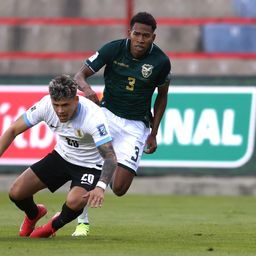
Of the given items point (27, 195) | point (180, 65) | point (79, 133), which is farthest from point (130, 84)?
point (180, 65)

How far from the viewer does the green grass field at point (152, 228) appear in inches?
369

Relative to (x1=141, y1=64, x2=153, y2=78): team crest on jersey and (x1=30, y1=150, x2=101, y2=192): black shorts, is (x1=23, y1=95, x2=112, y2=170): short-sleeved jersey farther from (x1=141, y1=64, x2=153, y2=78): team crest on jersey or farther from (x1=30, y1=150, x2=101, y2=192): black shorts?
(x1=141, y1=64, x2=153, y2=78): team crest on jersey

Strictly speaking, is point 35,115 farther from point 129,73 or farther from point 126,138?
point 126,138

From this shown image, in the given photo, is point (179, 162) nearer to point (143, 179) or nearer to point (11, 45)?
point (143, 179)

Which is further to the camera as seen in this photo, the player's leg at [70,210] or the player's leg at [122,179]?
the player's leg at [122,179]

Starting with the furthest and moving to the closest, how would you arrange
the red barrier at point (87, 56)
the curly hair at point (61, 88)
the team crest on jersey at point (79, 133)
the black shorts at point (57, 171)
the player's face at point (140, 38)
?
the red barrier at point (87, 56), the player's face at point (140, 38), the black shorts at point (57, 171), the team crest on jersey at point (79, 133), the curly hair at point (61, 88)

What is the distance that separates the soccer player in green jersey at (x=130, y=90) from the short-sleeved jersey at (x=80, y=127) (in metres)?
1.28

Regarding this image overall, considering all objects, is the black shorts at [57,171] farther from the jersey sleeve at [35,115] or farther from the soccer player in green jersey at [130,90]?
the soccer player in green jersey at [130,90]

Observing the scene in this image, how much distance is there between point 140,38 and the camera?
11.5 metres

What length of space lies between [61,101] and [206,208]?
19.2 feet

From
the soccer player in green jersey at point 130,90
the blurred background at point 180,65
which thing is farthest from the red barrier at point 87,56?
the soccer player in green jersey at point 130,90

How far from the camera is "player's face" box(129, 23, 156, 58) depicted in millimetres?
11414

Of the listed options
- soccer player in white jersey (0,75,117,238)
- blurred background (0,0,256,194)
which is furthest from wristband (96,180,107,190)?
blurred background (0,0,256,194)

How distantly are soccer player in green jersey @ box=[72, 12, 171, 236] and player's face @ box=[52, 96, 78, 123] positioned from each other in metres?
1.65
